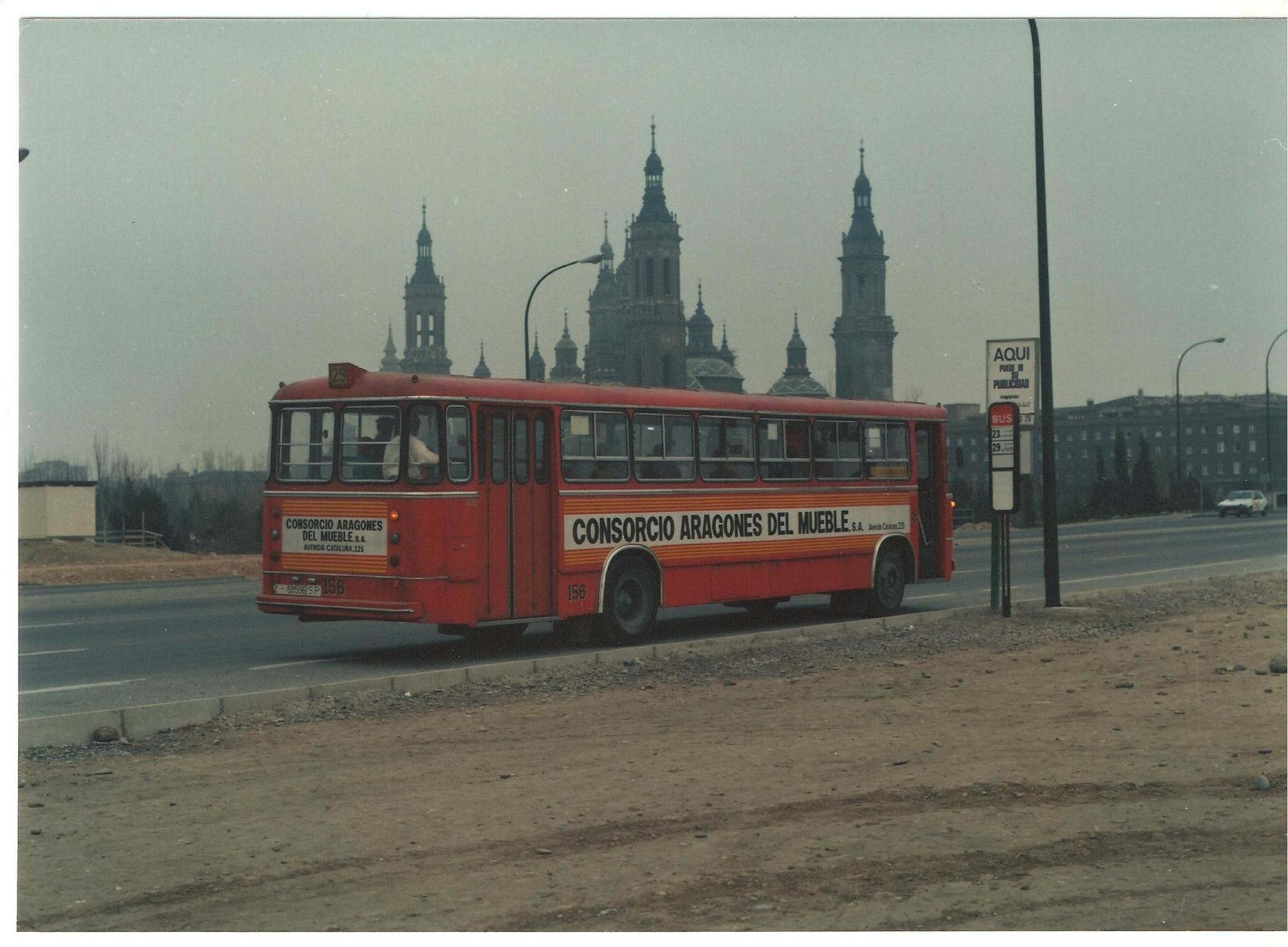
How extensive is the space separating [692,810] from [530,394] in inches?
312

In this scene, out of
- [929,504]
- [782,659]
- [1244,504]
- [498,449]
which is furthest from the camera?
[1244,504]

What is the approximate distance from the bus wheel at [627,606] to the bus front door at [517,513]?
0.88m

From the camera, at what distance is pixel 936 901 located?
630cm

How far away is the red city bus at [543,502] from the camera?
1463 centimetres

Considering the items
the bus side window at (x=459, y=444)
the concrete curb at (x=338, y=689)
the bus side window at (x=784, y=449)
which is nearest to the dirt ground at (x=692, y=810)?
the concrete curb at (x=338, y=689)

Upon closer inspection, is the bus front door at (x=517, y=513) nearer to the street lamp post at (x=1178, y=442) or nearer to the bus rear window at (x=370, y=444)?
the bus rear window at (x=370, y=444)

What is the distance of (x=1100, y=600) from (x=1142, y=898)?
50.3 feet

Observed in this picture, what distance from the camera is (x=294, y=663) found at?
49.5ft

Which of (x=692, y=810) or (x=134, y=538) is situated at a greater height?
(x=134, y=538)

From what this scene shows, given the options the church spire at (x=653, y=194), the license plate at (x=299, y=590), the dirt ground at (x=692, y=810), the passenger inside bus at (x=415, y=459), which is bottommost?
the dirt ground at (x=692, y=810)

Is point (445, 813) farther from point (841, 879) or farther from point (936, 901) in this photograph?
point (936, 901)

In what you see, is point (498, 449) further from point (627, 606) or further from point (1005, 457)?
point (1005, 457)

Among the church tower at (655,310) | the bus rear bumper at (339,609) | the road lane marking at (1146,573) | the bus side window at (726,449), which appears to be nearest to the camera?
the bus rear bumper at (339,609)

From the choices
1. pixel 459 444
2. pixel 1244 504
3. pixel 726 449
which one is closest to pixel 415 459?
pixel 459 444
